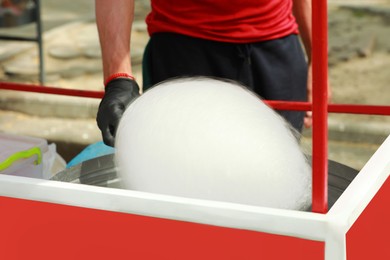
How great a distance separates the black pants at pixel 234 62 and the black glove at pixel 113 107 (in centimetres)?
55

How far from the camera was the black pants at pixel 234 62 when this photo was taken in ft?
6.68

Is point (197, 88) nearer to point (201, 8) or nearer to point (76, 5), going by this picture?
point (201, 8)

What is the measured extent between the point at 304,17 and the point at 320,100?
1.41m

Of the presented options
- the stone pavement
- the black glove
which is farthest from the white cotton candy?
the stone pavement

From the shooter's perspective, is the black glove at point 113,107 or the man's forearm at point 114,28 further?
the man's forearm at point 114,28

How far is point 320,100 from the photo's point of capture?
0.94m

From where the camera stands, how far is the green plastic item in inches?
61.6

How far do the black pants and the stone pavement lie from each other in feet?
6.86

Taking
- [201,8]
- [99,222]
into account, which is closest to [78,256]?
[99,222]

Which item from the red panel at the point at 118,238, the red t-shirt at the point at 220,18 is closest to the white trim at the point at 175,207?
the red panel at the point at 118,238

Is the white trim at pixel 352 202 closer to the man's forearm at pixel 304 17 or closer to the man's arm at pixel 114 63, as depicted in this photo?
the man's arm at pixel 114 63

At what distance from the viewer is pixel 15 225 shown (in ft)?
3.44

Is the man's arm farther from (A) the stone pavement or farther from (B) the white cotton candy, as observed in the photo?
(A) the stone pavement

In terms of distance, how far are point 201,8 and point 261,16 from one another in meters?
0.17
